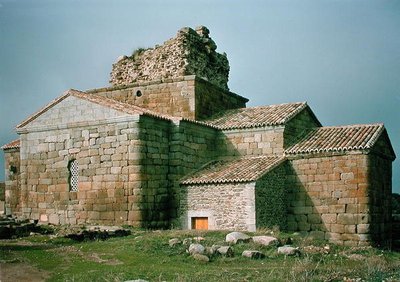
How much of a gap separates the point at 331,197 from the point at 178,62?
922 cm

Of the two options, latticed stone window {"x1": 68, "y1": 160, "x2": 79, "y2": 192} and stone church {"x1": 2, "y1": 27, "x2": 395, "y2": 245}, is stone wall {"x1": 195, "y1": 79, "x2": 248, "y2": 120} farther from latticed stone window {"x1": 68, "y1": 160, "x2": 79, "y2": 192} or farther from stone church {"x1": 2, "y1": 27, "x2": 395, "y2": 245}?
latticed stone window {"x1": 68, "y1": 160, "x2": 79, "y2": 192}

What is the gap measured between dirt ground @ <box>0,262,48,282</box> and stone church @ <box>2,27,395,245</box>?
20.4 ft

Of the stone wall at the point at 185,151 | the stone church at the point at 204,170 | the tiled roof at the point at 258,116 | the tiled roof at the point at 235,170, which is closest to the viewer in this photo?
the tiled roof at the point at 235,170

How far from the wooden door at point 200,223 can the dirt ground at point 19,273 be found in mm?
7436

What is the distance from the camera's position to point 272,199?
55.8ft

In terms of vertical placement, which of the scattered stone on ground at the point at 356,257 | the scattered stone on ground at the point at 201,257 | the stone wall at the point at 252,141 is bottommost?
the scattered stone on ground at the point at 356,257

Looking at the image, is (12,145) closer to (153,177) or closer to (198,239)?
(153,177)

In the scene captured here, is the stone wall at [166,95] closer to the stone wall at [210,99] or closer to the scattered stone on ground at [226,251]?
the stone wall at [210,99]

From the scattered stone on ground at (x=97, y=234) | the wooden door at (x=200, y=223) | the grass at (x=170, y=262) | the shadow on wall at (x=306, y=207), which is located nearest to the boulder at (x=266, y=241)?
the grass at (x=170, y=262)

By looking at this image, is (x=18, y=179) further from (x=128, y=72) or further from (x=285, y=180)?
(x=285, y=180)

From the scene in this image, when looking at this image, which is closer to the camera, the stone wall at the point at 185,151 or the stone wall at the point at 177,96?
the stone wall at the point at 185,151

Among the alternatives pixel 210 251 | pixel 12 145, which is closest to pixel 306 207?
pixel 210 251

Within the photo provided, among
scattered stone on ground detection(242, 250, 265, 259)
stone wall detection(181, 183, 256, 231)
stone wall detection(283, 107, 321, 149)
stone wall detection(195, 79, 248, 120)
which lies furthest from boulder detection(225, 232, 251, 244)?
stone wall detection(195, 79, 248, 120)

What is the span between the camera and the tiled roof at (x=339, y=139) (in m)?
17.0
